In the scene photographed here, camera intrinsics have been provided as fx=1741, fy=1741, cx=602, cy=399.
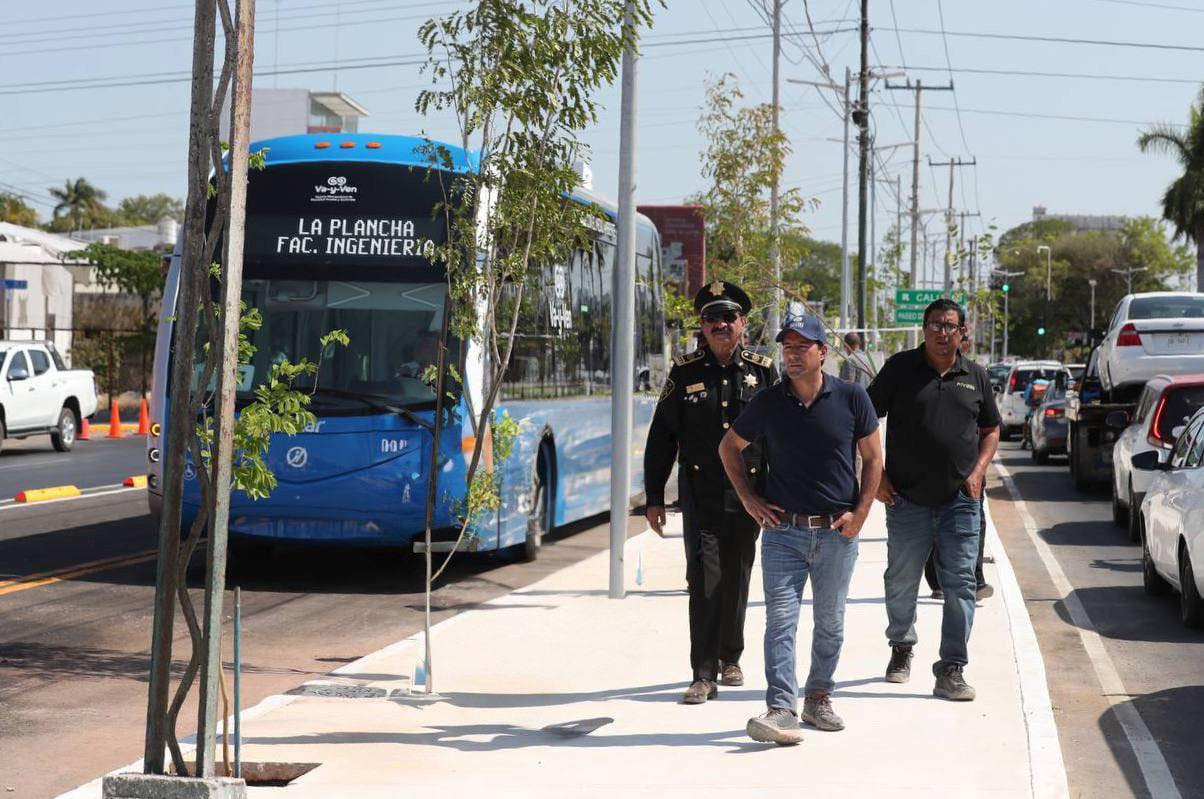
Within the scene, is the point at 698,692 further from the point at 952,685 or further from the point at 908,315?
the point at 908,315

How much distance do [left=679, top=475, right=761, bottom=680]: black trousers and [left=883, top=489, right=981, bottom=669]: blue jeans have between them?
81 cm

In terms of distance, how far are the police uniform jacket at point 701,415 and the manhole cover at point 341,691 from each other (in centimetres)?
179

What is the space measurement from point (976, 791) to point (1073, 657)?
4.23 metres

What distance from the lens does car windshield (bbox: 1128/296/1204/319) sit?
83.6 ft

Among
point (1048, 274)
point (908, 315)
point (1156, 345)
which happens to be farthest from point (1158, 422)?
point (1048, 274)

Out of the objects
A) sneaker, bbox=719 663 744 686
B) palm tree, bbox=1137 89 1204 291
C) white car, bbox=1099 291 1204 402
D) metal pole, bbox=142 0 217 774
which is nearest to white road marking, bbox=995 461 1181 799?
sneaker, bbox=719 663 744 686

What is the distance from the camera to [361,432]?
44.2 feet

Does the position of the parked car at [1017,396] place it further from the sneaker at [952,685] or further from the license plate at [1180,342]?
the sneaker at [952,685]

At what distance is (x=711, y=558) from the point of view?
8.81m

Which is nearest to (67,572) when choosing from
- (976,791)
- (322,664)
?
(322,664)

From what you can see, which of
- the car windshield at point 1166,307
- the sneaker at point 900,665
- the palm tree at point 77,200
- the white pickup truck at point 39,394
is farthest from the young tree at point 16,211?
the sneaker at point 900,665

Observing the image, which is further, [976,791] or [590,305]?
[590,305]

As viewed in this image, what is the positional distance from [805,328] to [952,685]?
220 centimetres

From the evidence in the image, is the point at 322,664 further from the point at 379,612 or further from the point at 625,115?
the point at 625,115
